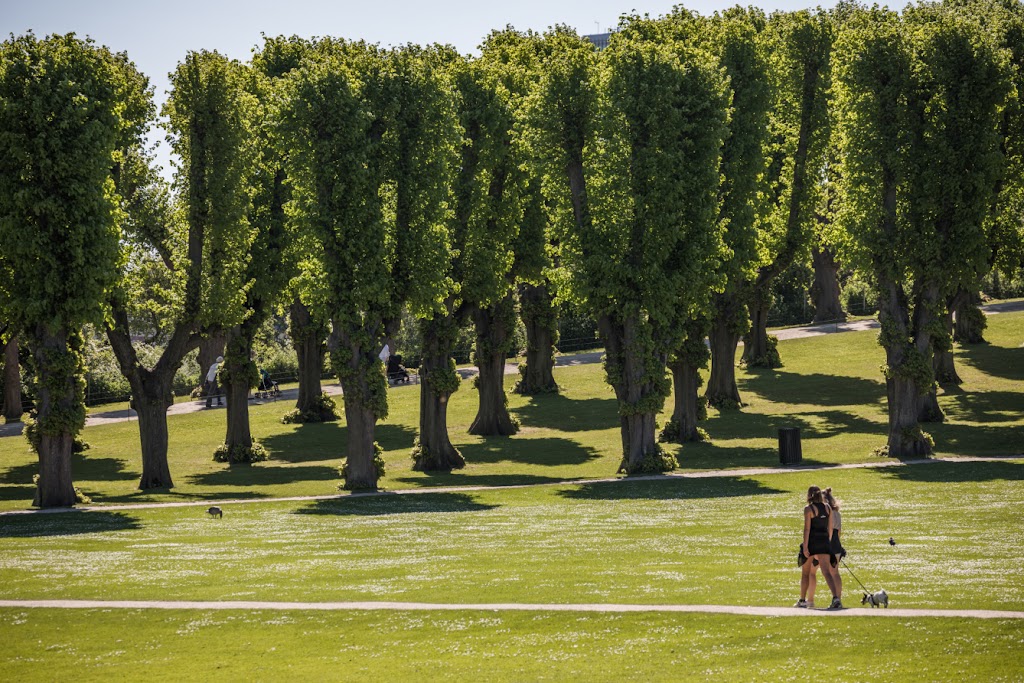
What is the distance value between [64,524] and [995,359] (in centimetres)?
4540

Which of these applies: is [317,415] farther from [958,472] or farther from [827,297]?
[827,297]

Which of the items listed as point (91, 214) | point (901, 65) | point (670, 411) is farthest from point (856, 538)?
point (670, 411)

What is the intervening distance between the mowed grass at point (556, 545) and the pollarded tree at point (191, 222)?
727 cm

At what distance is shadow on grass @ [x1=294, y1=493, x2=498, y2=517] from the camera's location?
3603 cm

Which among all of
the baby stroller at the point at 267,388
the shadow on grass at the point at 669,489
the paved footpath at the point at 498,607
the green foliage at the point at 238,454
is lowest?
the paved footpath at the point at 498,607

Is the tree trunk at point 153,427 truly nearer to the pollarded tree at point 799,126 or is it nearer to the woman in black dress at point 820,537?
the pollarded tree at point 799,126

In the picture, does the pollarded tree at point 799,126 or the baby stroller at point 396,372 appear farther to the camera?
the baby stroller at point 396,372

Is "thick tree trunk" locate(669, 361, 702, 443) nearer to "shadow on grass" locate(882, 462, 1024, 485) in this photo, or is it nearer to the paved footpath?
"shadow on grass" locate(882, 462, 1024, 485)

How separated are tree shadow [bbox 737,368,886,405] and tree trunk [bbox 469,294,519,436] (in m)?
13.3

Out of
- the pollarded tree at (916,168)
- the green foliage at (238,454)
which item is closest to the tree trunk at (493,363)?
the green foliage at (238,454)

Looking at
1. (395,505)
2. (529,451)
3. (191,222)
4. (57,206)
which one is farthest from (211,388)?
(395,505)

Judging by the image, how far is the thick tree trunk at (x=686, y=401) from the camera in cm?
4944

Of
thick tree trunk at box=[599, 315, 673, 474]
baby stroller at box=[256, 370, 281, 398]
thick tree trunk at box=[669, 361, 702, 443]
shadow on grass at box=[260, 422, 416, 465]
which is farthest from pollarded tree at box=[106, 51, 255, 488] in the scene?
baby stroller at box=[256, 370, 281, 398]

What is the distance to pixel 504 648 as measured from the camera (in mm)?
20375
